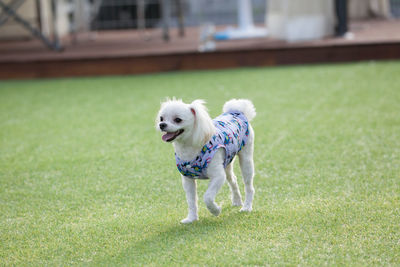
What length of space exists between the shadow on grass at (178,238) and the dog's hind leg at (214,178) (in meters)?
0.12

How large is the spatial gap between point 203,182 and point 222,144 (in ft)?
2.69

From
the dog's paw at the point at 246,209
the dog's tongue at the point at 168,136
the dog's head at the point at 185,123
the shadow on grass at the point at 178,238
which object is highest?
the dog's head at the point at 185,123

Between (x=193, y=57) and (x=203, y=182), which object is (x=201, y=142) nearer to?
(x=203, y=182)

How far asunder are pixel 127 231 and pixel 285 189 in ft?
3.06

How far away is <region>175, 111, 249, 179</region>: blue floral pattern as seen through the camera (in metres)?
2.46

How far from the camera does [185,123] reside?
2389 millimetres

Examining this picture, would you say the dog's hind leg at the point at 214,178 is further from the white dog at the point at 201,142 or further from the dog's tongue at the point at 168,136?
the dog's tongue at the point at 168,136

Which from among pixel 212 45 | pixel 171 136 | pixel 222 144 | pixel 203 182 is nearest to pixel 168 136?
pixel 171 136

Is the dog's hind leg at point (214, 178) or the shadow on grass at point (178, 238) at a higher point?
the dog's hind leg at point (214, 178)

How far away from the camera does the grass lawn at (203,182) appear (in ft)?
7.73

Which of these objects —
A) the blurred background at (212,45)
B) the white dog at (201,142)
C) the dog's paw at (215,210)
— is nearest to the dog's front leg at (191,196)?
the white dog at (201,142)

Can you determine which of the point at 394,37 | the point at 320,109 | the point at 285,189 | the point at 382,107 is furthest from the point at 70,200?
the point at 394,37

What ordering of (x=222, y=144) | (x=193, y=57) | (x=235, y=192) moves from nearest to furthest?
1. (x=222, y=144)
2. (x=235, y=192)
3. (x=193, y=57)

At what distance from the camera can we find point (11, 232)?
2686 millimetres
